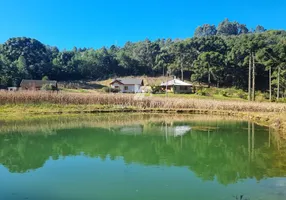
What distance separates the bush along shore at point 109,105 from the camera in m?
27.1

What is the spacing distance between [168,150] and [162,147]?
Answer: 76 cm

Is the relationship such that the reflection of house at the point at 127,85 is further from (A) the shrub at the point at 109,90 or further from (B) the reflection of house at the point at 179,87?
(B) the reflection of house at the point at 179,87

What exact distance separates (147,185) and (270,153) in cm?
608

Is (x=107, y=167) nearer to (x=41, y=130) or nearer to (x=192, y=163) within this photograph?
(x=192, y=163)

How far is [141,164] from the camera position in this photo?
32.2 feet

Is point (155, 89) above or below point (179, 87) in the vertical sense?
below

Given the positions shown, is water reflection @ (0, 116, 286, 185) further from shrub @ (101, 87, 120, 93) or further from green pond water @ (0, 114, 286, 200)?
shrub @ (101, 87, 120, 93)

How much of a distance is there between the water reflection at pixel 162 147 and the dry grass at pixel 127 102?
8932 millimetres

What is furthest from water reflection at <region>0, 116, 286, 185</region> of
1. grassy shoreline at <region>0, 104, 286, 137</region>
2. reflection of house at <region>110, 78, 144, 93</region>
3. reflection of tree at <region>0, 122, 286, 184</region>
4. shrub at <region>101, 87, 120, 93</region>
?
reflection of house at <region>110, 78, 144, 93</region>

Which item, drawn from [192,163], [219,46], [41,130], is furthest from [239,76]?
[192,163]

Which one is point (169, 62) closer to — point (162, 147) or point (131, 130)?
point (131, 130)

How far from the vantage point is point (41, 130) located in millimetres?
17656

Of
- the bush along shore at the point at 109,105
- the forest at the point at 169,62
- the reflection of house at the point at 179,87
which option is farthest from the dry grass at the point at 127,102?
the forest at the point at 169,62

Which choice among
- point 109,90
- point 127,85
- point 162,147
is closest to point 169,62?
point 127,85
